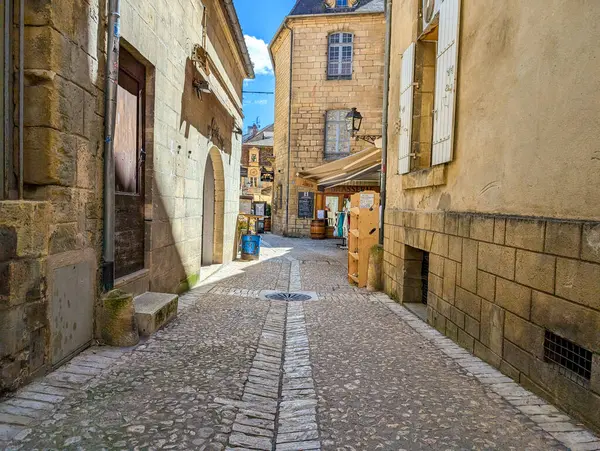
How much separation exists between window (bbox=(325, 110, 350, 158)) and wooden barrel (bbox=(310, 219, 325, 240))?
310 cm

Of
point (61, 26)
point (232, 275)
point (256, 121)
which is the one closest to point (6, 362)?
point (61, 26)

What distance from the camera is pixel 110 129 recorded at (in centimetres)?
365

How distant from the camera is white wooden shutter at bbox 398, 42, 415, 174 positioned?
554cm

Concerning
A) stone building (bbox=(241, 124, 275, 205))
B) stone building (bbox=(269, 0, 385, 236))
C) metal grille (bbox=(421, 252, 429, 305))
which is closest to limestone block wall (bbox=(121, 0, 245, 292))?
metal grille (bbox=(421, 252, 429, 305))

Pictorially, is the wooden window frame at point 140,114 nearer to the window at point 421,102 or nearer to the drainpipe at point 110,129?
the drainpipe at point 110,129

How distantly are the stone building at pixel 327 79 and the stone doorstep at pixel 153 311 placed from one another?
13.7m

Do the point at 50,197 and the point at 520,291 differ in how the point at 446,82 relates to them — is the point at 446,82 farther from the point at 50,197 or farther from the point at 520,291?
the point at 50,197

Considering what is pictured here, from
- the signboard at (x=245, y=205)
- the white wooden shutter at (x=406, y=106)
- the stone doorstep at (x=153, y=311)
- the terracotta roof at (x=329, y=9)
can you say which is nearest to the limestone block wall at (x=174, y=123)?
the stone doorstep at (x=153, y=311)

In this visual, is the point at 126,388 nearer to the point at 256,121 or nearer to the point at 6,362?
the point at 6,362

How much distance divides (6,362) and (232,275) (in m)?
5.53

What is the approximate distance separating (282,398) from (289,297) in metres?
3.47

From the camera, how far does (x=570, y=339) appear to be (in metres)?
2.54

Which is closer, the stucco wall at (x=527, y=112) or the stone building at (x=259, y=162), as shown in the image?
the stucco wall at (x=527, y=112)

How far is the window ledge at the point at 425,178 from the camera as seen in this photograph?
14.8ft
